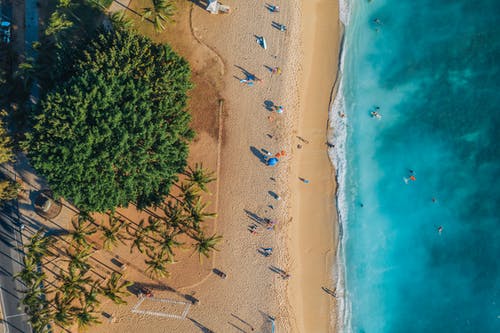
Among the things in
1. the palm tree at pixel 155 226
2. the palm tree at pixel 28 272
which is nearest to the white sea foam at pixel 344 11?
the palm tree at pixel 155 226

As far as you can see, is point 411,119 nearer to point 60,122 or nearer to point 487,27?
point 487,27

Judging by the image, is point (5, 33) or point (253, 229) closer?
point (5, 33)

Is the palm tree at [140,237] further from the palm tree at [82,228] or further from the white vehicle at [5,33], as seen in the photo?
the white vehicle at [5,33]

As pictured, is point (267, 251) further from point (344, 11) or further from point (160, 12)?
point (344, 11)

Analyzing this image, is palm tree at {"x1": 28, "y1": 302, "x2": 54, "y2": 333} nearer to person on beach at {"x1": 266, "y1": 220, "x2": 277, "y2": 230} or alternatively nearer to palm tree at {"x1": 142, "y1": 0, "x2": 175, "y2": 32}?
person on beach at {"x1": 266, "y1": 220, "x2": 277, "y2": 230}

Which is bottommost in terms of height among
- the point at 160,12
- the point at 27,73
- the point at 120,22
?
the point at 27,73

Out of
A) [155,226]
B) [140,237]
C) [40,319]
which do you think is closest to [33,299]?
[40,319]

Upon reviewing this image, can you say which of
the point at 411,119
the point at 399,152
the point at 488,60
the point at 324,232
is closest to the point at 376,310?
the point at 324,232
